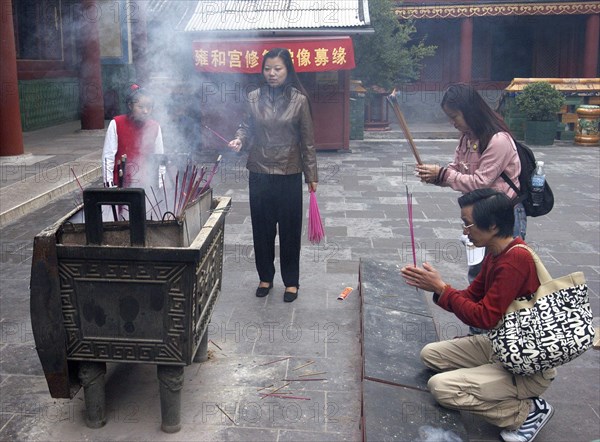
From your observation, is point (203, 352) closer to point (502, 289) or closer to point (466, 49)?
point (502, 289)

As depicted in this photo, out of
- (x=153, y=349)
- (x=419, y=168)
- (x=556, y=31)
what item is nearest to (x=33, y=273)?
(x=153, y=349)

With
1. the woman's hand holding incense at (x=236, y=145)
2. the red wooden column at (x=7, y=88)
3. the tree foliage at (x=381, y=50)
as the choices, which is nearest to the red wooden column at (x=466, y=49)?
the tree foliage at (x=381, y=50)

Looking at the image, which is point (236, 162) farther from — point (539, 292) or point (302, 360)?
point (539, 292)

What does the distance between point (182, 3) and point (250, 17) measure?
165 centimetres

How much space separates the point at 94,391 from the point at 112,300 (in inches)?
21.7

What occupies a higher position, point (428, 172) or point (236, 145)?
point (236, 145)

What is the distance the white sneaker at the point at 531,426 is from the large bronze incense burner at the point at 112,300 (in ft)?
5.44

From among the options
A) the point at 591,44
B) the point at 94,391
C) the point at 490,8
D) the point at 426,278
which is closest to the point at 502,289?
the point at 426,278

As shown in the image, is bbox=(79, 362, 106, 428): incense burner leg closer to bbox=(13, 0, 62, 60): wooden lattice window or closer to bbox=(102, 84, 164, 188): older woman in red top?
bbox=(102, 84, 164, 188): older woman in red top

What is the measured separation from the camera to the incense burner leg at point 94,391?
11.0ft

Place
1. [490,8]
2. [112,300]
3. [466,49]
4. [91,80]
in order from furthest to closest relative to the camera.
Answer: [466,49] → [490,8] → [91,80] → [112,300]

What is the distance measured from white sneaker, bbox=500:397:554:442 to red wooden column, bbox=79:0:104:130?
12.4 m

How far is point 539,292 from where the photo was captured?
3.20m

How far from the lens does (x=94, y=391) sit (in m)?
3.40
